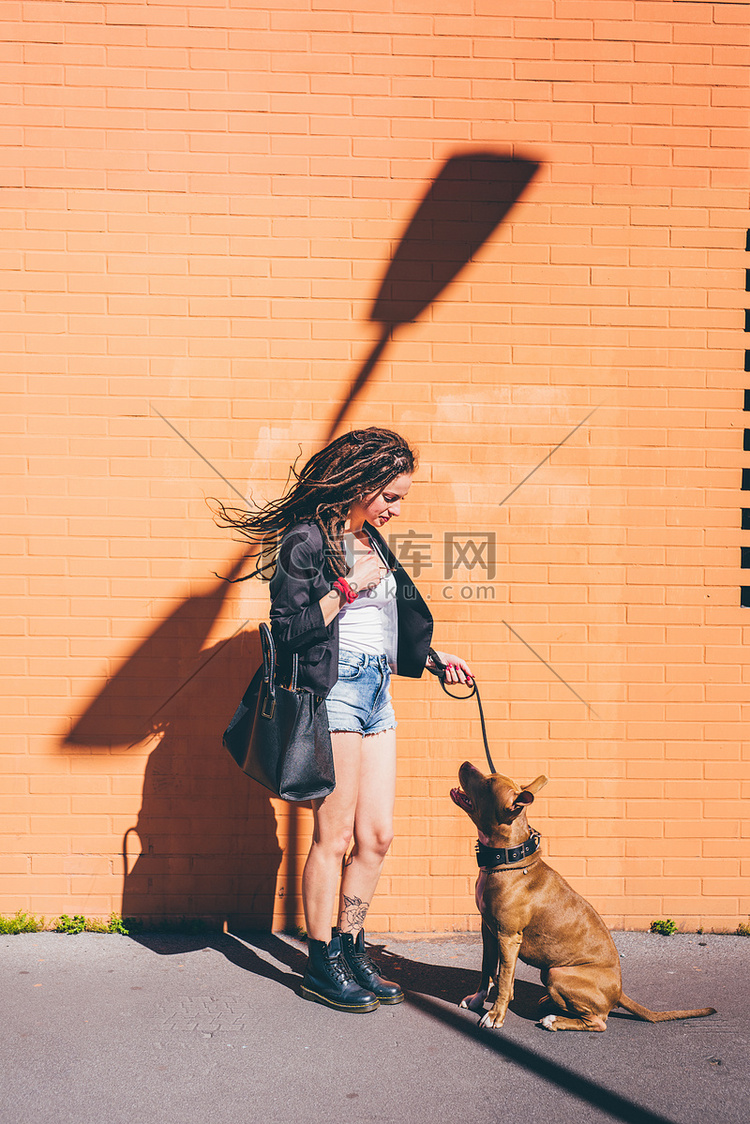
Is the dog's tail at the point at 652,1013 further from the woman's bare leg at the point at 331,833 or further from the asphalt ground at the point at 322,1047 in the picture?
the woman's bare leg at the point at 331,833

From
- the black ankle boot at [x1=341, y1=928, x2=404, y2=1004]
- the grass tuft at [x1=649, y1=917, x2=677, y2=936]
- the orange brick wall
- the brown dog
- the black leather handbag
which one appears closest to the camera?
the black leather handbag

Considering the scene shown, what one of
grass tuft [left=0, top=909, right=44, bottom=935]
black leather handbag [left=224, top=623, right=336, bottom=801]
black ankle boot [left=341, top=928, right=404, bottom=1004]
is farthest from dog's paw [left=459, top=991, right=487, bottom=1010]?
grass tuft [left=0, top=909, right=44, bottom=935]

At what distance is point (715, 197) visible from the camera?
3951mm

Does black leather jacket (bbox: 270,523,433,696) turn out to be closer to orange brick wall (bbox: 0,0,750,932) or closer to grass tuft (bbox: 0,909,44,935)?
orange brick wall (bbox: 0,0,750,932)

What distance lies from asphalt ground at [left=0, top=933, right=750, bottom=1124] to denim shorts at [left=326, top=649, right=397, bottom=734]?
109 cm

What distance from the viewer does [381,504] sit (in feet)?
10.7

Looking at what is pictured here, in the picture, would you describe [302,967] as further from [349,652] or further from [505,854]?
[349,652]

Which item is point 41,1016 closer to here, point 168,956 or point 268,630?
point 168,956

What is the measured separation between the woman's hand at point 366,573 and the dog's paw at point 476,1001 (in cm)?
159

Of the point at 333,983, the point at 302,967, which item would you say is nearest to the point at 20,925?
the point at 302,967

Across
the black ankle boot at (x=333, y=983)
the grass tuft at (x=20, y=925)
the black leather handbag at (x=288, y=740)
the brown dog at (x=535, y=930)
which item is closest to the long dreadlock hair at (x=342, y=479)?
the black leather handbag at (x=288, y=740)

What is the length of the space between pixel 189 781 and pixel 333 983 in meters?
1.17

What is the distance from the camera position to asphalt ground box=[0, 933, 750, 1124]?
2635 mm

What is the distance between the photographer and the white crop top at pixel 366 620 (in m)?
3.18
